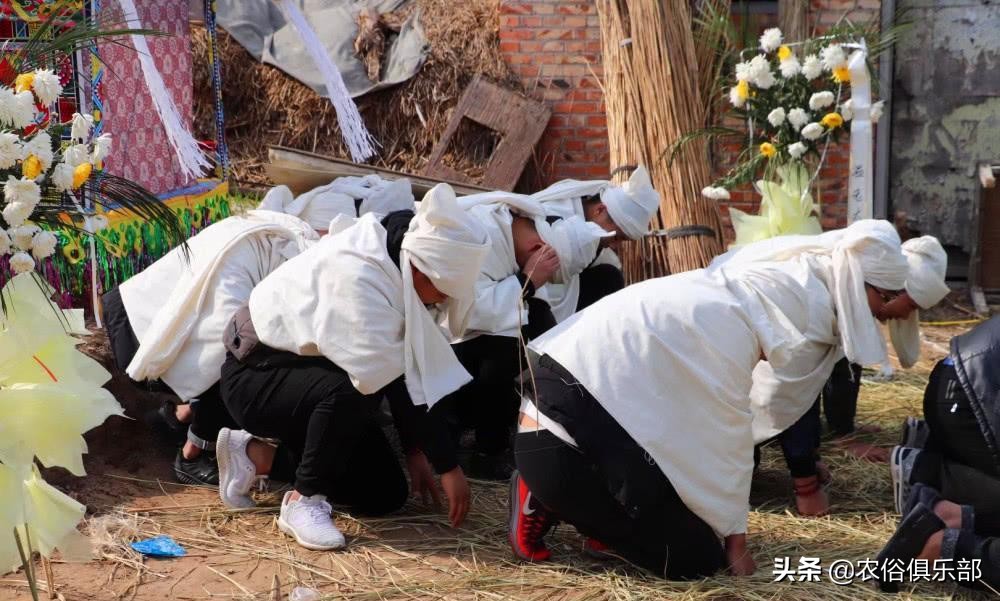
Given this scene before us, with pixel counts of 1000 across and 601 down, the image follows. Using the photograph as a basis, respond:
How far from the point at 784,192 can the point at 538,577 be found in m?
2.48

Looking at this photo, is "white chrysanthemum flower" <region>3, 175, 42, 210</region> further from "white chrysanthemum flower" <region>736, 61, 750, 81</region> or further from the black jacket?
"white chrysanthemum flower" <region>736, 61, 750, 81</region>

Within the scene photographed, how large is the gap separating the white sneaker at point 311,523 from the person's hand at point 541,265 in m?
1.27

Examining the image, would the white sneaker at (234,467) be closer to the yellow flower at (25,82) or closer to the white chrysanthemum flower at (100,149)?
the white chrysanthemum flower at (100,149)

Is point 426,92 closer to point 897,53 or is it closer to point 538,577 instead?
point 897,53

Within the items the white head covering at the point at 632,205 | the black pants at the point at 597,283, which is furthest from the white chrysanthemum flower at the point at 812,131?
the black pants at the point at 597,283

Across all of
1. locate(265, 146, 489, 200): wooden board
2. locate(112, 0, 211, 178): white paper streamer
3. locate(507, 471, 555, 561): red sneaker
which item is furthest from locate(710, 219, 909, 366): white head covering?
locate(112, 0, 211, 178): white paper streamer

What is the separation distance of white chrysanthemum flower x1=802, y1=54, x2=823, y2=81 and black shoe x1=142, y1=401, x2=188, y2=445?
2.98m

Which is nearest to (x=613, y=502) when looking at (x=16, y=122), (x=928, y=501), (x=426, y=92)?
(x=928, y=501)

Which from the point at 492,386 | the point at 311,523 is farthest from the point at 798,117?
the point at 311,523

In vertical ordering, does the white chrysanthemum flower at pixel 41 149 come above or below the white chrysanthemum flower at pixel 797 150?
above

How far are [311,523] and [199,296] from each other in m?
0.91

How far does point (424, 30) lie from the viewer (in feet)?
24.8

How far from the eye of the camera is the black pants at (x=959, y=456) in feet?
10.9

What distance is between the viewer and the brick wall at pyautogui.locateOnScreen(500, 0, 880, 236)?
7250 mm
